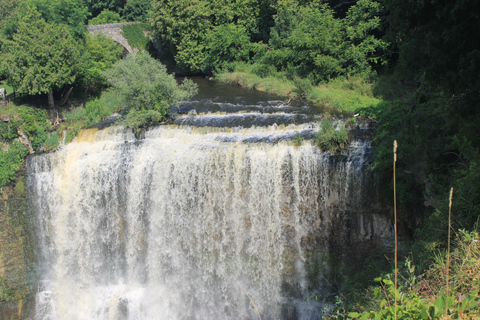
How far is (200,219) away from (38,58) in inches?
405

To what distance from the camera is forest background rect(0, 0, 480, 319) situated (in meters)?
7.71

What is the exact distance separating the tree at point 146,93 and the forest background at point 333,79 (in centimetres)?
5

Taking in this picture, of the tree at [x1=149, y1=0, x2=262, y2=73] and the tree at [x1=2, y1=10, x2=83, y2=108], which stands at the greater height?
the tree at [x1=149, y1=0, x2=262, y2=73]

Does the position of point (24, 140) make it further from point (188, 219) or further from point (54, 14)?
point (54, 14)

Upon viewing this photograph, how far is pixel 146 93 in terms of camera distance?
15.0m

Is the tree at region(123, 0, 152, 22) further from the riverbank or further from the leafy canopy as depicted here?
the leafy canopy

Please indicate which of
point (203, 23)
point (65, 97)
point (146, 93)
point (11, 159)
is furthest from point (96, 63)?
point (203, 23)

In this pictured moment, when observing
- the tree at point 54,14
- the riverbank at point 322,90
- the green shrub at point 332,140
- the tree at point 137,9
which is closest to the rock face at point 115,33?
the tree at point 54,14

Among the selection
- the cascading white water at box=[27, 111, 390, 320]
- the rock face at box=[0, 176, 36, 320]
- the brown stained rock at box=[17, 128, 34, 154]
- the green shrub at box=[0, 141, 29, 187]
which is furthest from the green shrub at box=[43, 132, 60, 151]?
the rock face at box=[0, 176, 36, 320]

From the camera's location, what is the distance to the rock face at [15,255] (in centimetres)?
1375

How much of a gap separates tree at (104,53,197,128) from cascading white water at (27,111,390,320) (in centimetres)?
77

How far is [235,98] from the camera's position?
19.0 metres

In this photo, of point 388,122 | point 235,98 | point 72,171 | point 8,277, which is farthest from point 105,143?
point 388,122

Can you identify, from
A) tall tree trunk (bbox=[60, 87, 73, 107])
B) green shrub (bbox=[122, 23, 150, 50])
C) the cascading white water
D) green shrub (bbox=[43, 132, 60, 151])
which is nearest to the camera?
the cascading white water
